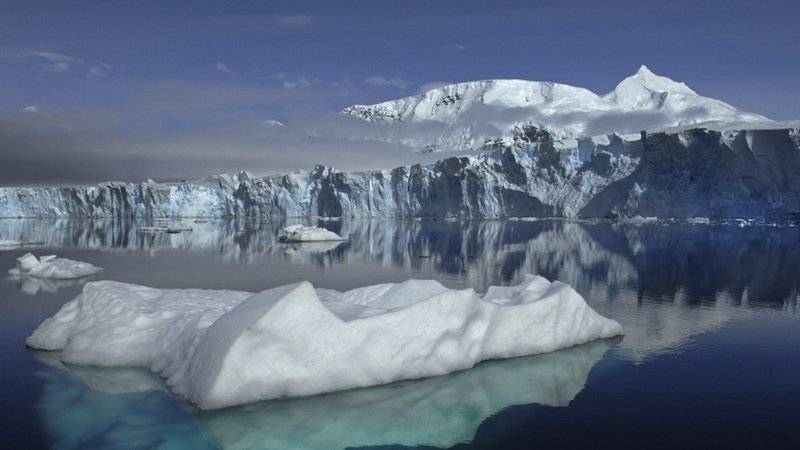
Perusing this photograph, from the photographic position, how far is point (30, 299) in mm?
13648

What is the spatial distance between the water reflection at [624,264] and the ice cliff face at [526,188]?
6.94 metres

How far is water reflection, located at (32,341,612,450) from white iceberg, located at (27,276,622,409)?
0.22 metres

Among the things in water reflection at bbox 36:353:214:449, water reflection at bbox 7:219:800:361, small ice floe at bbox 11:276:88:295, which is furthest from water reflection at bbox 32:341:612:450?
small ice floe at bbox 11:276:88:295

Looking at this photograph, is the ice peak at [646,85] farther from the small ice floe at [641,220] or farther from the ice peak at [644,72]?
the small ice floe at [641,220]

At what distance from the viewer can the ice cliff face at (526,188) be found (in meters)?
43.3

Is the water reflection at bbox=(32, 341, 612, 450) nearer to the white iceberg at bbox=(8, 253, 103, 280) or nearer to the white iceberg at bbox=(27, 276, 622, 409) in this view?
the white iceberg at bbox=(27, 276, 622, 409)

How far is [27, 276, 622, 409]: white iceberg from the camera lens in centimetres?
685

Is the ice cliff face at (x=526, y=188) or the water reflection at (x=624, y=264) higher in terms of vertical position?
the ice cliff face at (x=526, y=188)

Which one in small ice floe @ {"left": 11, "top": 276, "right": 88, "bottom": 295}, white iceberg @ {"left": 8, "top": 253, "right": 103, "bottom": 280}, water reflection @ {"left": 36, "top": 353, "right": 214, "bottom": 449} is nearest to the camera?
water reflection @ {"left": 36, "top": 353, "right": 214, "bottom": 449}

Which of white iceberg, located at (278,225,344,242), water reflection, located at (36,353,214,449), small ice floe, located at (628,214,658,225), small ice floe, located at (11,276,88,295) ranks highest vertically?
small ice floe, located at (628,214,658,225)

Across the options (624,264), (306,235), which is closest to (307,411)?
(624,264)

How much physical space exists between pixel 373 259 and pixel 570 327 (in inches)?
598

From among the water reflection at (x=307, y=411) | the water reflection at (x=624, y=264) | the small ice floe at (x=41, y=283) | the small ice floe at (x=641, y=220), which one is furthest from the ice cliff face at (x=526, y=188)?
the small ice floe at (x=41, y=283)

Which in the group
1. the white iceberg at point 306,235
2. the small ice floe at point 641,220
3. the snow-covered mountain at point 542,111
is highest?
the snow-covered mountain at point 542,111
